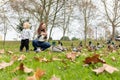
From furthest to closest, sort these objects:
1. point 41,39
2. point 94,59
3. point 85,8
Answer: point 85,8, point 41,39, point 94,59

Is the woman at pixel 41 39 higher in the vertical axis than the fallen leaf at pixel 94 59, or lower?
higher

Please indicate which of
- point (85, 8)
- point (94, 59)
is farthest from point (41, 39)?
point (85, 8)

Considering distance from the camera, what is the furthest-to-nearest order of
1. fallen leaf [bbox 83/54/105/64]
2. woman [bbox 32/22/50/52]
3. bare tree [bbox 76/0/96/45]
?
bare tree [bbox 76/0/96/45]
woman [bbox 32/22/50/52]
fallen leaf [bbox 83/54/105/64]

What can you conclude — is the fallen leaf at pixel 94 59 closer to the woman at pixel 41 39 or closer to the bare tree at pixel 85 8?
the woman at pixel 41 39

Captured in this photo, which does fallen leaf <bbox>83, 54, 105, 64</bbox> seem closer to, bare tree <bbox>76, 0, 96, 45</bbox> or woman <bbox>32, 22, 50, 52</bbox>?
woman <bbox>32, 22, 50, 52</bbox>

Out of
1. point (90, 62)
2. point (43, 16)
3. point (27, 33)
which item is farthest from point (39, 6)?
point (90, 62)

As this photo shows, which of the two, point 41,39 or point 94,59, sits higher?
point 41,39

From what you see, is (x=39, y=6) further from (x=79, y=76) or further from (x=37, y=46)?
(x=79, y=76)

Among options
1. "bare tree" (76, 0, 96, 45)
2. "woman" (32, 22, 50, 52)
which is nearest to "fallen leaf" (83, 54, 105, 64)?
"woman" (32, 22, 50, 52)

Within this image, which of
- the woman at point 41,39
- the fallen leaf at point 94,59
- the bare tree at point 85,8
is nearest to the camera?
the fallen leaf at point 94,59

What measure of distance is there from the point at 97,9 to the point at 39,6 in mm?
11901

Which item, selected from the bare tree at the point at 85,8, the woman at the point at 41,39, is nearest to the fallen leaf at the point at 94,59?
the woman at the point at 41,39

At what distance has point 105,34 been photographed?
73875 mm

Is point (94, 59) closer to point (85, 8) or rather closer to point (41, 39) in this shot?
point (41, 39)
